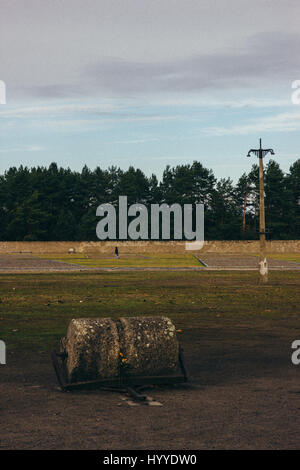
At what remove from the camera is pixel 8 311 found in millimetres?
19406

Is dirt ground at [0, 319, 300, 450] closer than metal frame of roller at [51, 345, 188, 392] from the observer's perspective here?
Yes

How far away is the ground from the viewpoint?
21.8 feet

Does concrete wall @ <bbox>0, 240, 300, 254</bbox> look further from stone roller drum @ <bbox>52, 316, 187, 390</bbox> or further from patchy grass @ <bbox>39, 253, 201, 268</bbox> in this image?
stone roller drum @ <bbox>52, 316, 187, 390</bbox>

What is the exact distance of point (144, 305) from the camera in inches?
830

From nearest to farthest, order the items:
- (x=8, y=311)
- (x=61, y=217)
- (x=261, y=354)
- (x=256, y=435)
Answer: (x=256, y=435) → (x=261, y=354) → (x=8, y=311) → (x=61, y=217)

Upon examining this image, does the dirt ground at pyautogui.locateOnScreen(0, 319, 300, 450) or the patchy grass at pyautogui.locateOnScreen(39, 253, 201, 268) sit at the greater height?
the dirt ground at pyautogui.locateOnScreen(0, 319, 300, 450)

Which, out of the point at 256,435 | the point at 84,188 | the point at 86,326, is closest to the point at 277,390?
the point at 256,435

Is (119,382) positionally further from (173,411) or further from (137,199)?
(137,199)

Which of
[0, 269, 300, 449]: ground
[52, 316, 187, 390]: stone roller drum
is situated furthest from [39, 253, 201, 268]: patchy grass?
[52, 316, 187, 390]: stone roller drum

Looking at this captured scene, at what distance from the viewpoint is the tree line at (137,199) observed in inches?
4771

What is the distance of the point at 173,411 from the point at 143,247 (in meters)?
88.9

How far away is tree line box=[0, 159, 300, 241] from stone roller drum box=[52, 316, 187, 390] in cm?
11005
